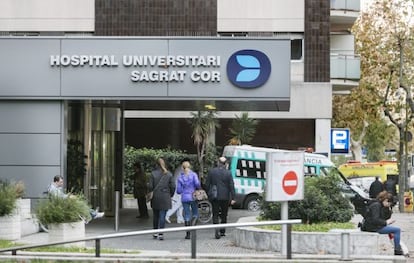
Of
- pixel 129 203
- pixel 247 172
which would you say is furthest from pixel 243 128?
pixel 129 203

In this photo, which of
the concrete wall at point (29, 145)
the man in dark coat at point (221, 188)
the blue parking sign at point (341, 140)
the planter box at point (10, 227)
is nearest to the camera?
the planter box at point (10, 227)

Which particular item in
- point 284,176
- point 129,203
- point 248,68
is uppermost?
point 248,68

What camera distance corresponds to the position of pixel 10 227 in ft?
51.9

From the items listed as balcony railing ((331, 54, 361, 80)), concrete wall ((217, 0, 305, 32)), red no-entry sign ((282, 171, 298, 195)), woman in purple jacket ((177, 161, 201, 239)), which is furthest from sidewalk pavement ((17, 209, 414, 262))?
balcony railing ((331, 54, 361, 80))

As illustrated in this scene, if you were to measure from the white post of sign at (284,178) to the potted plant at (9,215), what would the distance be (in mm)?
5813

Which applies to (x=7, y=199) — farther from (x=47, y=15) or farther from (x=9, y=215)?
(x=47, y=15)

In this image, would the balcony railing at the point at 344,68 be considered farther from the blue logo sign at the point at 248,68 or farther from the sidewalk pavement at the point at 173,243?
the blue logo sign at the point at 248,68

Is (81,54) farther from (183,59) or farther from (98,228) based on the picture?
(98,228)

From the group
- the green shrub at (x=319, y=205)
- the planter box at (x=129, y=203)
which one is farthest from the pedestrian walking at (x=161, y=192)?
the planter box at (x=129, y=203)

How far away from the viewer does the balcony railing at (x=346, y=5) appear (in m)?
39.8

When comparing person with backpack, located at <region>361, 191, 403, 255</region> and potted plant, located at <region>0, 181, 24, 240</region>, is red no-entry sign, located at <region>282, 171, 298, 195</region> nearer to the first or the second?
person with backpack, located at <region>361, 191, 403, 255</region>

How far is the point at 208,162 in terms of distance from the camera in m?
33.6

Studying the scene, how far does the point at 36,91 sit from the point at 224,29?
19.3m

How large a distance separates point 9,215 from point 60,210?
2.14 meters
